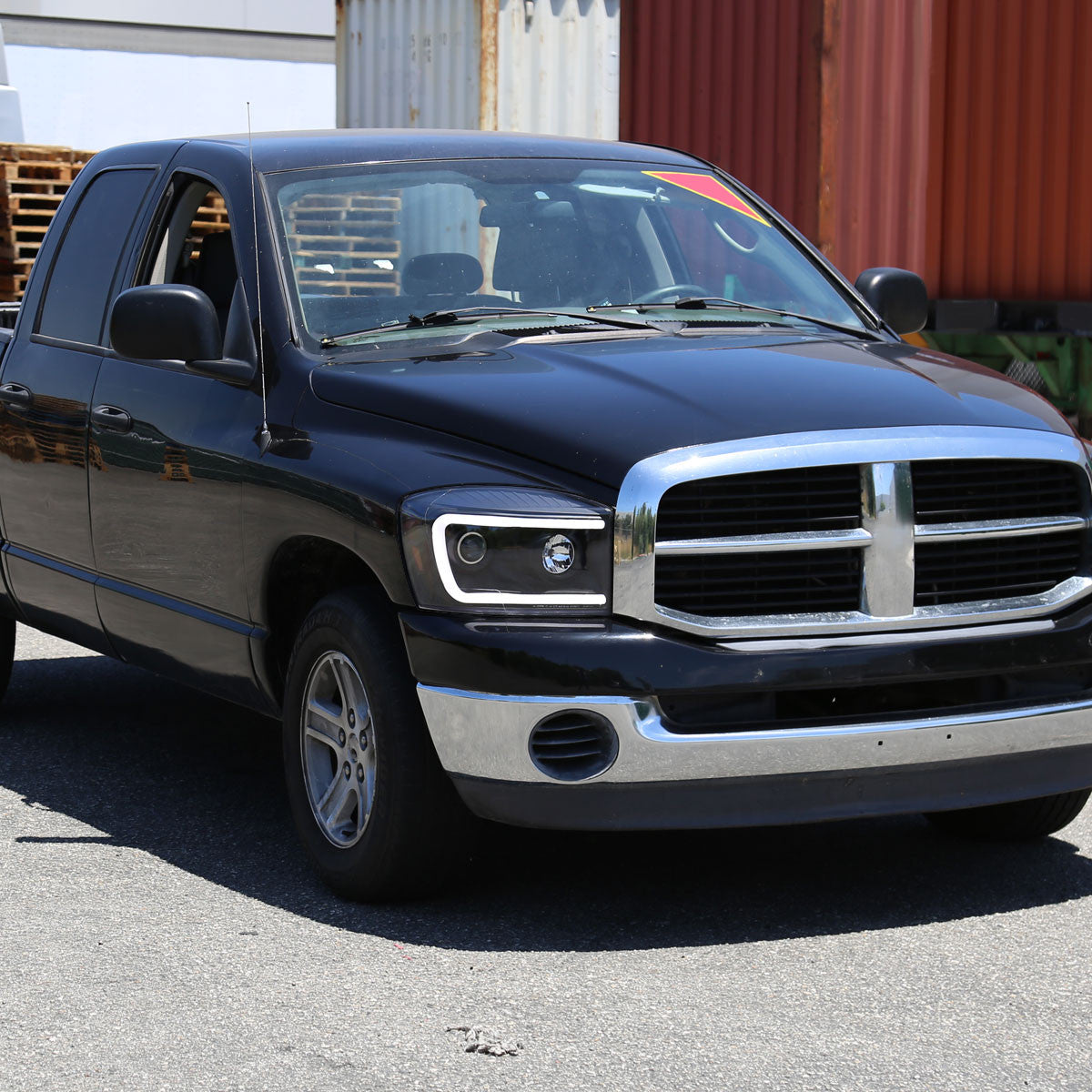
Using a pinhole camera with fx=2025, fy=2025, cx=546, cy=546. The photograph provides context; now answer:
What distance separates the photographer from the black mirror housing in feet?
17.8

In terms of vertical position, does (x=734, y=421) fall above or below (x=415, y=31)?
below

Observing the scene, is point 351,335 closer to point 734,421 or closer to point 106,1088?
point 734,421

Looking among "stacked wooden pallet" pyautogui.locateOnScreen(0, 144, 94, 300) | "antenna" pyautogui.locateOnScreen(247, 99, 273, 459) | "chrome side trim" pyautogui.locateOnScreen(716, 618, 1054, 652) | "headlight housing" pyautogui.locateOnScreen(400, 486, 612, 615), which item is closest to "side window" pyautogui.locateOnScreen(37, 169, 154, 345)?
"antenna" pyautogui.locateOnScreen(247, 99, 273, 459)

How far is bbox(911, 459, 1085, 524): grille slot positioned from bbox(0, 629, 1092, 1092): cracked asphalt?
0.98m

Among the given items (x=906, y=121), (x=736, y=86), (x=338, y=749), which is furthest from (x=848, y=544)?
(x=736, y=86)

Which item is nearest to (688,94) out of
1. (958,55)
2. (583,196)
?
(958,55)

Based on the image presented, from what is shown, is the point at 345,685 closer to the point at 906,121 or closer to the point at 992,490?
the point at 992,490

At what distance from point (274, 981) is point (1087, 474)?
2.26m

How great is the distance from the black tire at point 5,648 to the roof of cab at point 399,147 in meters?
1.92

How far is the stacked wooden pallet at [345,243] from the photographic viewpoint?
5.55 m

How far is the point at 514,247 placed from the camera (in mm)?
5773

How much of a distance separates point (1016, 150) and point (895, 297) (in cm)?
790

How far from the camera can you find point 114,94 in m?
24.3

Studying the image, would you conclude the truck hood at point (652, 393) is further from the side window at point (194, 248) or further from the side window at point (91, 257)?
the side window at point (91, 257)
